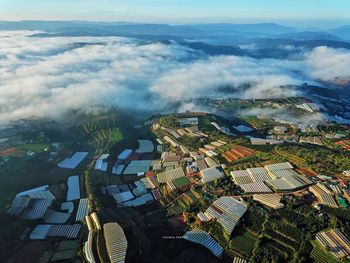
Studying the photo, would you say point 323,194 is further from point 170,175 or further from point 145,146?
point 145,146

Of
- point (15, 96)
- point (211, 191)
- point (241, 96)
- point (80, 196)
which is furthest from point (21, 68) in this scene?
point (211, 191)

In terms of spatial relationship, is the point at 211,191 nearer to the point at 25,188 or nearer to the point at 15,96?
the point at 25,188

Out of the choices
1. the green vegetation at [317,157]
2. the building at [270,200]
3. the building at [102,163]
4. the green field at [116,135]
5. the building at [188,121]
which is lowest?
the green field at [116,135]

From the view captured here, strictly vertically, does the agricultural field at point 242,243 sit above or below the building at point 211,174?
above

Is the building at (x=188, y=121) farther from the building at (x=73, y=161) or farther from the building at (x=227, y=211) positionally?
the building at (x=227, y=211)

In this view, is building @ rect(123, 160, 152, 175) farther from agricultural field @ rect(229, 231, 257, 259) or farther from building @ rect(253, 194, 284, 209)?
agricultural field @ rect(229, 231, 257, 259)

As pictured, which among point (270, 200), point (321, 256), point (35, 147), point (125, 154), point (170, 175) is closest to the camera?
point (321, 256)

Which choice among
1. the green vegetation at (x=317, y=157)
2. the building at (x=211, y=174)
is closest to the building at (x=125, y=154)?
the building at (x=211, y=174)

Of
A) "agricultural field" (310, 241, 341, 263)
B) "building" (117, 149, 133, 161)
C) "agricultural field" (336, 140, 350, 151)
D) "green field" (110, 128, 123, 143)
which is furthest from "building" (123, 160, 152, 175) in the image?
"agricultural field" (336, 140, 350, 151)

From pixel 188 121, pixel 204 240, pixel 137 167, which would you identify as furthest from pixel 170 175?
pixel 188 121
